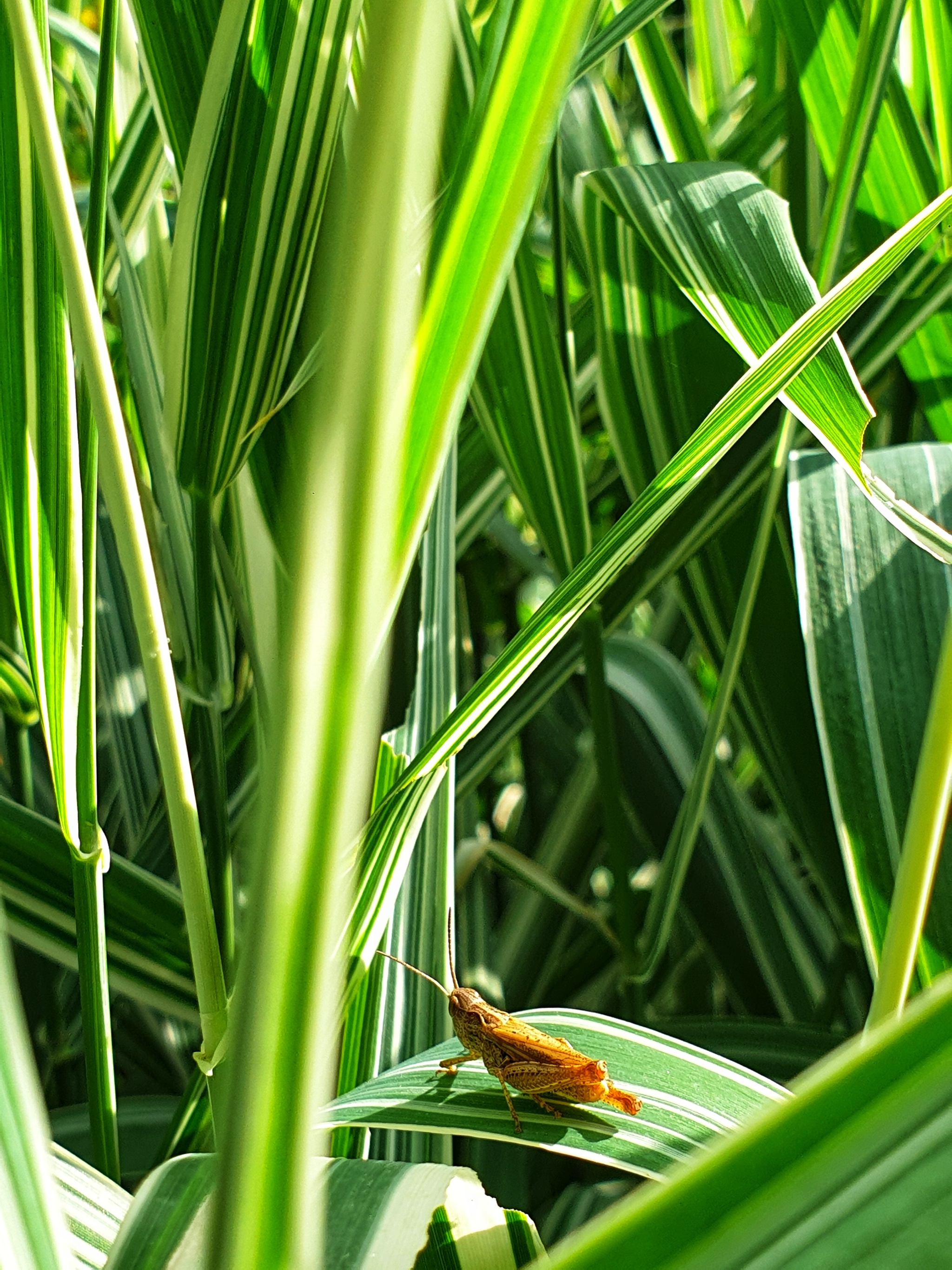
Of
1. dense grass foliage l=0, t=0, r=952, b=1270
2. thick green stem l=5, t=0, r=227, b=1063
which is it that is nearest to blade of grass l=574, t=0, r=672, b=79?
dense grass foliage l=0, t=0, r=952, b=1270

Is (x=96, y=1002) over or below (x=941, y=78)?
below

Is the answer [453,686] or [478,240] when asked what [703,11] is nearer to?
[453,686]

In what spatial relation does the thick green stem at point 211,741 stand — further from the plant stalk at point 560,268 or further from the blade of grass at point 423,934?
the plant stalk at point 560,268

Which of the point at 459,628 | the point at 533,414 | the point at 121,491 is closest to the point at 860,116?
the point at 533,414

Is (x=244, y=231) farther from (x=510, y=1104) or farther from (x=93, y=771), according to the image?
(x=510, y=1104)

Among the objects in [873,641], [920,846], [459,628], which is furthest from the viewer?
[459,628]

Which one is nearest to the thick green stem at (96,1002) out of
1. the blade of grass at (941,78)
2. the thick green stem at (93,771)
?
the thick green stem at (93,771)

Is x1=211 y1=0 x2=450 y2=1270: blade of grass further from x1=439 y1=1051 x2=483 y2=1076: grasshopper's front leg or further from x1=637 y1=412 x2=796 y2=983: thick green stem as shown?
x1=637 y1=412 x2=796 y2=983: thick green stem

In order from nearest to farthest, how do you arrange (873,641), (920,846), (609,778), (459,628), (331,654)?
(331,654)
(920,846)
(873,641)
(609,778)
(459,628)
